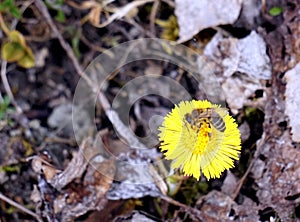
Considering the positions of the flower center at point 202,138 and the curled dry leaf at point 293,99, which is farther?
the curled dry leaf at point 293,99

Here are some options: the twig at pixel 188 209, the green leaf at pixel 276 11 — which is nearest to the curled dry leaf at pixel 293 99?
the green leaf at pixel 276 11

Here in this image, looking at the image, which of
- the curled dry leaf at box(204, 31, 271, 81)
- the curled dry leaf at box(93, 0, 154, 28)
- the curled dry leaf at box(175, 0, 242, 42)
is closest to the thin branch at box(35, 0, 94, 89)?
the curled dry leaf at box(93, 0, 154, 28)

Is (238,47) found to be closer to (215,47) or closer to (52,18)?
(215,47)

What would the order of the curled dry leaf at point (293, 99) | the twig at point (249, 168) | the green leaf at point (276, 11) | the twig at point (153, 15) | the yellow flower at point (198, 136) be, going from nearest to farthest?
1. the yellow flower at point (198, 136)
2. the curled dry leaf at point (293, 99)
3. the twig at point (249, 168)
4. the green leaf at point (276, 11)
5. the twig at point (153, 15)

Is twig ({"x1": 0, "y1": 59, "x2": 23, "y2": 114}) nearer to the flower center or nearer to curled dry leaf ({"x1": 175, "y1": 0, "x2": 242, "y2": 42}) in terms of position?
curled dry leaf ({"x1": 175, "y1": 0, "x2": 242, "y2": 42})

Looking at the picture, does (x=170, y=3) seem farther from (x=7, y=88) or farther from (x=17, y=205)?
(x=17, y=205)

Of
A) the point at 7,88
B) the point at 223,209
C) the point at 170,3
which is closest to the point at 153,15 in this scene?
the point at 170,3

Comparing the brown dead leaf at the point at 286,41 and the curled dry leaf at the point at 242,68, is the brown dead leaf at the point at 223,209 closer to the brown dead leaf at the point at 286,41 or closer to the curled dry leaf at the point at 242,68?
the curled dry leaf at the point at 242,68

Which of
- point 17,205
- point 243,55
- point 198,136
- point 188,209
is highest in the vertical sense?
point 243,55
